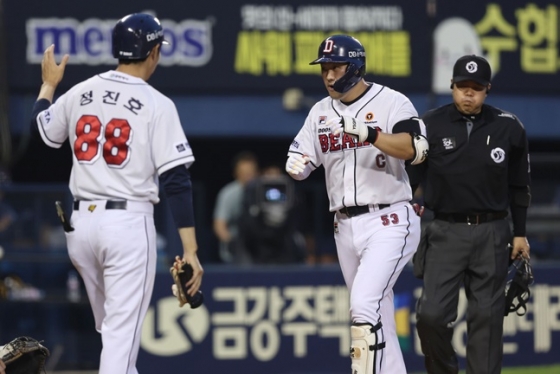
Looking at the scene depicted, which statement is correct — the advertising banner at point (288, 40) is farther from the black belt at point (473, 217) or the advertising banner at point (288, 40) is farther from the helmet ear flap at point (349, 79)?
the helmet ear flap at point (349, 79)

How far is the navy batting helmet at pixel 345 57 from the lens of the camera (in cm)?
665

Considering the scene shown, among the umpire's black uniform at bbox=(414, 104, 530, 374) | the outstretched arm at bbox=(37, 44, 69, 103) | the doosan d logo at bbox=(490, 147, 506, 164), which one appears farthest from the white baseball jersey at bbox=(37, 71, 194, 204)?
the doosan d logo at bbox=(490, 147, 506, 164)

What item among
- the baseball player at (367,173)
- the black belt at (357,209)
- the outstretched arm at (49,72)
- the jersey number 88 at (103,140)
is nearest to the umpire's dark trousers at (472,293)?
the baseball player at (367,173)

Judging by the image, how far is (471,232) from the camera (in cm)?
716

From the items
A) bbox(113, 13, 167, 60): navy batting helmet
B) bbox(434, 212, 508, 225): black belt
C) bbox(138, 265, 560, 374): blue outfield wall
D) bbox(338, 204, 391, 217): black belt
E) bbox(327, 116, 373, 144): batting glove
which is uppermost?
bbox(113, 13, 167, 60): navy batting helmet

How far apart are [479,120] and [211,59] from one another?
6.08m

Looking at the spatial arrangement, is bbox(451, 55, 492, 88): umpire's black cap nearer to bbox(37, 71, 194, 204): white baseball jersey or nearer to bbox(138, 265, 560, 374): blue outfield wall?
bbox(37, 71, 194, 204): white baseball jersey

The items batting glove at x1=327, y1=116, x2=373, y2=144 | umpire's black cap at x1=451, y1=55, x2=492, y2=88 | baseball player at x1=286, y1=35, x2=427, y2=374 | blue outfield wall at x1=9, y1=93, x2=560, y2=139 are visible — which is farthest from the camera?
blue outfield wall at x1=9, y1=93, x2=560, y2=139

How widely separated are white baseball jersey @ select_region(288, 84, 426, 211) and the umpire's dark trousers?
0.58 meters

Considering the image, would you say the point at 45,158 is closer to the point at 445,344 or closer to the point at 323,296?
the point at 323,296

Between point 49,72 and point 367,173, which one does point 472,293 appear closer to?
point 367,173

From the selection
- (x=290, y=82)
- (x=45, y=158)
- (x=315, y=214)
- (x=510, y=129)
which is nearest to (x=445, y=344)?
(x=510, y=129)

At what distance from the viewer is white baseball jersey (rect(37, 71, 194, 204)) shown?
6129mm

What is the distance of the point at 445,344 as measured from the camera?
7164 mm
